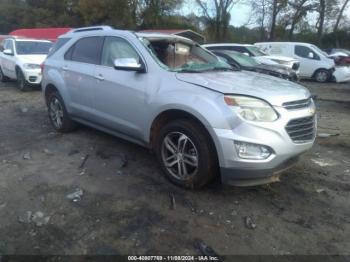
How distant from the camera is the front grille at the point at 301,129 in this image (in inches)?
149

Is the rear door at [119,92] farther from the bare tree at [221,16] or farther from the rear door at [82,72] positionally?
the bare tree at [221,16]

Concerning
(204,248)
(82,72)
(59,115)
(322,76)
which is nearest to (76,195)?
(204,248)

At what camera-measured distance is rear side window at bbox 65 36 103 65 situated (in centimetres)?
544

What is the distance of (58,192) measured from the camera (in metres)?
4.21

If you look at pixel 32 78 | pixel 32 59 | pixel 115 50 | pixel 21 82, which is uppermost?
pixel 115 50

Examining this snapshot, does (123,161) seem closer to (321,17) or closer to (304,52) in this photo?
(304,52)

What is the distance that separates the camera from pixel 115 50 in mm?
5121

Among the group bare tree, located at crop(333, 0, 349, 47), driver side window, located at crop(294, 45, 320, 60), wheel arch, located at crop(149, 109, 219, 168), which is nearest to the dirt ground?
wheel arch, located at crop(149, 109, 219, 168)

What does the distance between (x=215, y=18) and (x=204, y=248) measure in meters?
41.9

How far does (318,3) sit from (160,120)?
3773cm

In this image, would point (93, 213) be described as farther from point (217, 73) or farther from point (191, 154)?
point (217, 73)

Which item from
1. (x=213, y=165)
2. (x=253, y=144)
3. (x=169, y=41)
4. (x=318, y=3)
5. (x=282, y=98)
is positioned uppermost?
(x=318, y=3)

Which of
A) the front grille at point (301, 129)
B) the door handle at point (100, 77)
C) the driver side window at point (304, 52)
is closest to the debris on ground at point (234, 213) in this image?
the front grille at point (301, 129)

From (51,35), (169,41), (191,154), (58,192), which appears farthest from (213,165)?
(51,35)
